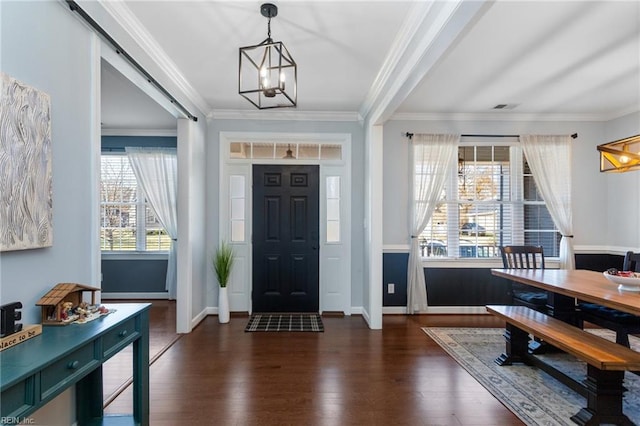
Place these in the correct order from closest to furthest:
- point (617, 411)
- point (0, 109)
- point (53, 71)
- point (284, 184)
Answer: point (0, 109) → point (53, 71) → point (617, 411) → point (284, 184)

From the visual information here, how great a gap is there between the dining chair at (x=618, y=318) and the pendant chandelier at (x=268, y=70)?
10.3 feet

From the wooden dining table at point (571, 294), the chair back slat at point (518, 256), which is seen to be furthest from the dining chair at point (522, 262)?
the wooden dining table at point (571, 294)

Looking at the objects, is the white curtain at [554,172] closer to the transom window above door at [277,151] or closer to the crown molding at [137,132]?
the transom window above door at [277,151]

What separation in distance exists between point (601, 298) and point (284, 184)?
3569 mm

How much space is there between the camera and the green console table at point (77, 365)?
1.18 meters

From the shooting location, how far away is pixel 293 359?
10.4ft

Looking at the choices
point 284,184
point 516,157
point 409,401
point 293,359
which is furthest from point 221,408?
point 516,157

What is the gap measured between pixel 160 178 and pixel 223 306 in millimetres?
2422

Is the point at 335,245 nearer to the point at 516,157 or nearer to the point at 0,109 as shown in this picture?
the point at 516,157

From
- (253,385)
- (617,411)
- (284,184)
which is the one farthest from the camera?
(284,184)

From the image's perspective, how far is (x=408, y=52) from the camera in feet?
8.90

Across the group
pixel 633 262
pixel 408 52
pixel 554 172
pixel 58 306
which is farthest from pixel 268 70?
pixel 554 172

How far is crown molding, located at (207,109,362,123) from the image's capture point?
4.62 m

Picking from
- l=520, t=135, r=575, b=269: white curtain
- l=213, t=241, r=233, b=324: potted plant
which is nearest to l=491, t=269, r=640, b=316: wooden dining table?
l=520, t=135, r=575, b=269: white curtain
